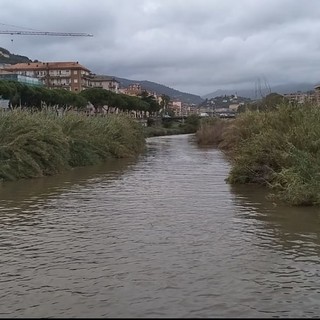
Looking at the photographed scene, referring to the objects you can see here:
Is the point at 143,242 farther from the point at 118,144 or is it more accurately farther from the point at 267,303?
the point at 118,144

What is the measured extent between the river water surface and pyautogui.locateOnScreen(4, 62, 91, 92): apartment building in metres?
132

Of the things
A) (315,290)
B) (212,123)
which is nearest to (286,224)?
(315,290)

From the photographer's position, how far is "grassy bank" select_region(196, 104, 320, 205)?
14.9 m

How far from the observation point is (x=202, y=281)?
830 cm

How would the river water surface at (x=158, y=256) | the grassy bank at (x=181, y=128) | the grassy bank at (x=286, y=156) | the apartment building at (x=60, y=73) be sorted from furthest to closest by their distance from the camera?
1. the apartment building at (x=60, y=73)
2. the grassy bank at (x=181, y=128)
3. the grassy bank at (x=286, y=156)
4. the river water surface at (x=158, y=256)

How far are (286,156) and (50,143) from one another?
13715 mm

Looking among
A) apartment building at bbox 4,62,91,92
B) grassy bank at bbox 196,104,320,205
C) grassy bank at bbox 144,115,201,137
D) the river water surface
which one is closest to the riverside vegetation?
the river water surface

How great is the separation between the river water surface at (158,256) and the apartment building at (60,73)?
434ft

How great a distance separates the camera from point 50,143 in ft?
88.2

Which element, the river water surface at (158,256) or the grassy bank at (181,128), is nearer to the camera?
the river water surface at (158,256)

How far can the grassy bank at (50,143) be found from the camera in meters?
23.8

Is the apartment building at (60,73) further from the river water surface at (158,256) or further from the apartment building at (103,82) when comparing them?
the river water surface at (158,256)

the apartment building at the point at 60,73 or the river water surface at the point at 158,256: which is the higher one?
the apartment building at the point at 60,73

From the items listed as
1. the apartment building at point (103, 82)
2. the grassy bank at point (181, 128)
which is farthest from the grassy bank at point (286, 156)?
the apartment building at point (103, 82)
